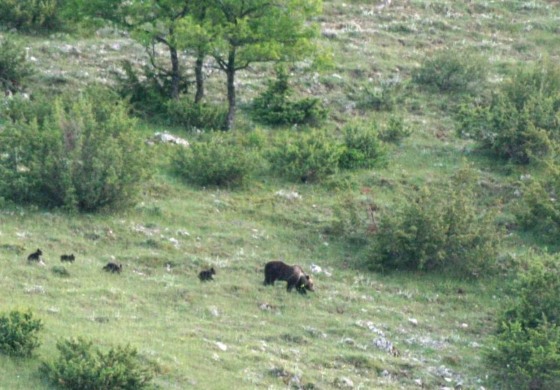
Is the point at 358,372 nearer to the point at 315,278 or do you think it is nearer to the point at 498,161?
the point at 315,278

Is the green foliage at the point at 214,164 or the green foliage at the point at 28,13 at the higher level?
the green foliage at the point at 28,13

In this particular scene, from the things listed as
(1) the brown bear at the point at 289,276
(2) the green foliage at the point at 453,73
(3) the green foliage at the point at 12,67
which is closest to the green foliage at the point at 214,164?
(3) the green foliage at the point at 12,67

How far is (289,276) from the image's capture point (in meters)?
21.3

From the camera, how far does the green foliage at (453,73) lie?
3550cm

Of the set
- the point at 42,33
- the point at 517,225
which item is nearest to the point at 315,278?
the point at 517,225

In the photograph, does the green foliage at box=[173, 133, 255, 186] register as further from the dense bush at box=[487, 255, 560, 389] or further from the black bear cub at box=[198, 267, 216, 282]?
the dense bush at box=[487, 255, 560, 389]

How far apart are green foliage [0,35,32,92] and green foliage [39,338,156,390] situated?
15.9 meters

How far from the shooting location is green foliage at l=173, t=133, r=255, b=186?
26.8 metres

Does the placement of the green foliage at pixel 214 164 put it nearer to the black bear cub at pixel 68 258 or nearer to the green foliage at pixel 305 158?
the green foliage at pixel 305 158

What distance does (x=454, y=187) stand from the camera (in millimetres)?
26438

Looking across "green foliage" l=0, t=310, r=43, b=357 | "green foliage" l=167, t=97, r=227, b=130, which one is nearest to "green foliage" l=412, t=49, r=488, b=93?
"green foliage" l=167, t=97, r=227, b=130

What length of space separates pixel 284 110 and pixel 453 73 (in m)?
6.64

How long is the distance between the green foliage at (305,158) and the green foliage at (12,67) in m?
7.11

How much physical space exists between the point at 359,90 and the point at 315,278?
42.6 ft
